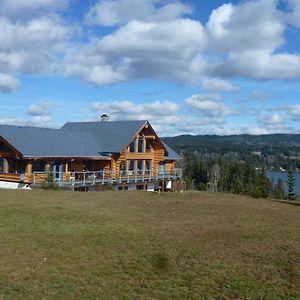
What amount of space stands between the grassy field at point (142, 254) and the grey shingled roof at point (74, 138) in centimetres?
1558

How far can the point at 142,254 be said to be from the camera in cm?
1282

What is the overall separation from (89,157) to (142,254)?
27866 mm

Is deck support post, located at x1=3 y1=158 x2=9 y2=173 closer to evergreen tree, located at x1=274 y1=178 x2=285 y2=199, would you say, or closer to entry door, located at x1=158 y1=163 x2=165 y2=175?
entry door, located at x1=158 y1=163 x2=165 y2=175

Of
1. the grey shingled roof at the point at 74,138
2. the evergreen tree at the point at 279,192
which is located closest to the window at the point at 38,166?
the grey shingled roof at the point at 74,138

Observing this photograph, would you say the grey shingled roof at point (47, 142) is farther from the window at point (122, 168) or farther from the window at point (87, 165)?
the window at point (122, 168)

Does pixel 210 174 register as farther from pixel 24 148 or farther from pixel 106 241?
pixel 106 241

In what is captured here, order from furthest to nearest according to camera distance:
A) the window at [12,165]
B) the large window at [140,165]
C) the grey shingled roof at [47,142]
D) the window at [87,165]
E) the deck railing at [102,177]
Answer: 1. the large window at [140,165]
2. the window at [87,165]
3. the window at [12,165]
4. the deck railing at [102,177]
5. the grey shingled roof at [47,142]

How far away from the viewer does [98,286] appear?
10078 millimetres

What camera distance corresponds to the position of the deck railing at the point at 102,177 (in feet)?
119

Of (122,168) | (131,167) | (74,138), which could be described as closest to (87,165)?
(74,138)

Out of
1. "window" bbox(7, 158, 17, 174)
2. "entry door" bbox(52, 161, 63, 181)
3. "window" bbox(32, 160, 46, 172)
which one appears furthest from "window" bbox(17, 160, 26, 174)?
"entry door" bbox(52, 161, 63, 181)

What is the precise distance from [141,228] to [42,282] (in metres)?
6.86

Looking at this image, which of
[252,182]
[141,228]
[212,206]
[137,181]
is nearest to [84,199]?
[212,206]

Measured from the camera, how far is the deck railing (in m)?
36.3
